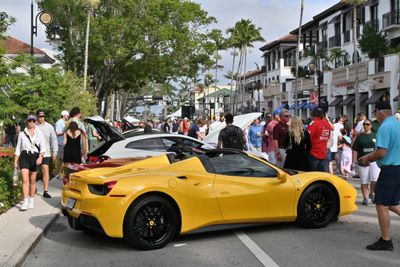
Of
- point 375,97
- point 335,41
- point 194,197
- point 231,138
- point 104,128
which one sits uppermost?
point 335,41

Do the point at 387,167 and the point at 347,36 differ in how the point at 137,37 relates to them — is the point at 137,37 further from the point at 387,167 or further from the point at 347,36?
the point at 387,167

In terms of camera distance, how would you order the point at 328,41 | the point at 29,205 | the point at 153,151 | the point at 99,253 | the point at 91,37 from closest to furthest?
the point at 99,253 → the point at 29,205 → the point at 153,151 → the point at 91,37 → the point at 328,41

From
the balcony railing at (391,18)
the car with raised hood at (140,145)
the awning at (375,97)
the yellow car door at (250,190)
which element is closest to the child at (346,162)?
the car with raised hood at (140,145)

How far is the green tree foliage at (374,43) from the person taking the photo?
36.8m

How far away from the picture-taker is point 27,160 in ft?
31.0

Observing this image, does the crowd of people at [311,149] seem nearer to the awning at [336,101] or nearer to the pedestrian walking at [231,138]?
the pedestrian walking at [231,138]

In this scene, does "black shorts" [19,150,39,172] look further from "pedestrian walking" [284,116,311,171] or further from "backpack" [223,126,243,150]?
"pedestrian walking" [284,116,311,171]

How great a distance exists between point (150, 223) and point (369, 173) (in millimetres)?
5014

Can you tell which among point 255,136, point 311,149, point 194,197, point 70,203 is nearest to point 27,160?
point 70,203

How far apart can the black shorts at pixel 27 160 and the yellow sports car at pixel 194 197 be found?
235 cm

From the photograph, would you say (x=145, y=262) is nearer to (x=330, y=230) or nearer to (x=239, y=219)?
(x=239, y=219)

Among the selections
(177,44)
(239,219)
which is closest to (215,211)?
(239,219)

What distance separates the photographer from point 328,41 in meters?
50.9

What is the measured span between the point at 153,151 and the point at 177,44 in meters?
25.3
